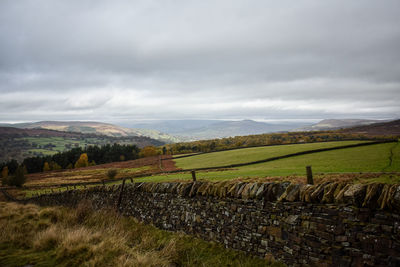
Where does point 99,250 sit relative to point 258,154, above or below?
above

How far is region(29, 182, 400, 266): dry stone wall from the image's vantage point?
489 cm

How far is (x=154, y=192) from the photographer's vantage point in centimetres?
1109

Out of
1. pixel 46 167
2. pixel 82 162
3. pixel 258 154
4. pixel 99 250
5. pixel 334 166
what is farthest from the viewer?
pixel 46 167

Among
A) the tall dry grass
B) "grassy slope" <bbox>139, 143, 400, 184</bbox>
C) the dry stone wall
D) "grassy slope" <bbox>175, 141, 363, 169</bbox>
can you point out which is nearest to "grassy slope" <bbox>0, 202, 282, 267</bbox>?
the tall dry grass

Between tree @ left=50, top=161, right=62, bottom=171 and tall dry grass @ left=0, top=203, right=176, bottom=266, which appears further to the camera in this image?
tree @ left=50, top=161, right=62, bottom=171

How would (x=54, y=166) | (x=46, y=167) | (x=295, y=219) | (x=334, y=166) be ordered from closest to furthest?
(x=295, y=219)
(x=334, y=166)
(x=46, y=167)
(x=54, y=166)

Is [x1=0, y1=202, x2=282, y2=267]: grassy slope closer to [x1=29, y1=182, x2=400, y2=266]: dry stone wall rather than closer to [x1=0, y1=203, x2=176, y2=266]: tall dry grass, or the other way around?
[x1=0, y1=203, x2=176, y2=266]: tall dry grass

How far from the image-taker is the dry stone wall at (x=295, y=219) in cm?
489

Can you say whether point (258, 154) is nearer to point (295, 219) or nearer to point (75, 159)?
point (295, 219)

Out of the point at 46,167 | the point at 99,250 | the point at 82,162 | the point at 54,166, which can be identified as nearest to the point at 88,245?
the point at 99,250

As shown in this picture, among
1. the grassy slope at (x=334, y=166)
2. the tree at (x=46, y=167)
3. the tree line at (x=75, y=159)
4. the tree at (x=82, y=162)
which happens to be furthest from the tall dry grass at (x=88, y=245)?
the tree at (x=46, y=167)

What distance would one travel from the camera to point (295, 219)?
6.22 meters

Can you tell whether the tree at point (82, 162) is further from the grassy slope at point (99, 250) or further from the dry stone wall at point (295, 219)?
the dry stone wall at point (295, 219)

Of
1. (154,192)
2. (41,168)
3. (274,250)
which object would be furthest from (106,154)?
(274,250)
